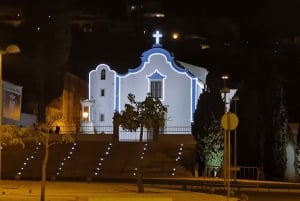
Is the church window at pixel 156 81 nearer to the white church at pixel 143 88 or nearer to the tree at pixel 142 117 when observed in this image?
the white church at pixel 143 88

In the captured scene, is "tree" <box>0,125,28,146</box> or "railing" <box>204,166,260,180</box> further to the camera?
"railing" <box>204,166,260,180</box>

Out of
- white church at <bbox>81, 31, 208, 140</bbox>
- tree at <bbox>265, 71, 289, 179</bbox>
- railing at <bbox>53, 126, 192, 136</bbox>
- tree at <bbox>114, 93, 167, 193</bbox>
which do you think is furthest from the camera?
white church at <bbox>81, 31, 208, 140</bbox>

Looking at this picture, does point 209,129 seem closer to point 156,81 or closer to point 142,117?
point 156,81

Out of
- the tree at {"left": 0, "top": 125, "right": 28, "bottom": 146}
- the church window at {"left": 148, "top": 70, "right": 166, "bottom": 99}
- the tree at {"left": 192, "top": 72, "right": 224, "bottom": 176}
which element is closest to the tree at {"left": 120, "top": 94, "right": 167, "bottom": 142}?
the tree at {"left": 0, "top": 125, "right": 28, "bottom": 146}

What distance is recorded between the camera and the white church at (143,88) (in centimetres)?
6700

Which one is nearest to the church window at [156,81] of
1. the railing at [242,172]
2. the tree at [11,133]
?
the railing at [242,172]

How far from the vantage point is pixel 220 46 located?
3866 inches

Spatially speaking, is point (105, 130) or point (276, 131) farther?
point (105, 130)

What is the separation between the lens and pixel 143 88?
6800cm

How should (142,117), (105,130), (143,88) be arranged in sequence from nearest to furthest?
1. (142,117)
2. (105,130)
3. (143,88)

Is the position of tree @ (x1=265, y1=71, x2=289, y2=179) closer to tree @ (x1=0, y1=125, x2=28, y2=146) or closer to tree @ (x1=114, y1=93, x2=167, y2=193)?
tree @ (x1=114, y1=93, x2=167, y2=193)

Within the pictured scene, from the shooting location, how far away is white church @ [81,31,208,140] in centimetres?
6700

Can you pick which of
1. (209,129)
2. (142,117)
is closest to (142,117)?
(142,117)

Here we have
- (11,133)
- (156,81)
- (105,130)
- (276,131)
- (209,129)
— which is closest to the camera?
(11,133)
